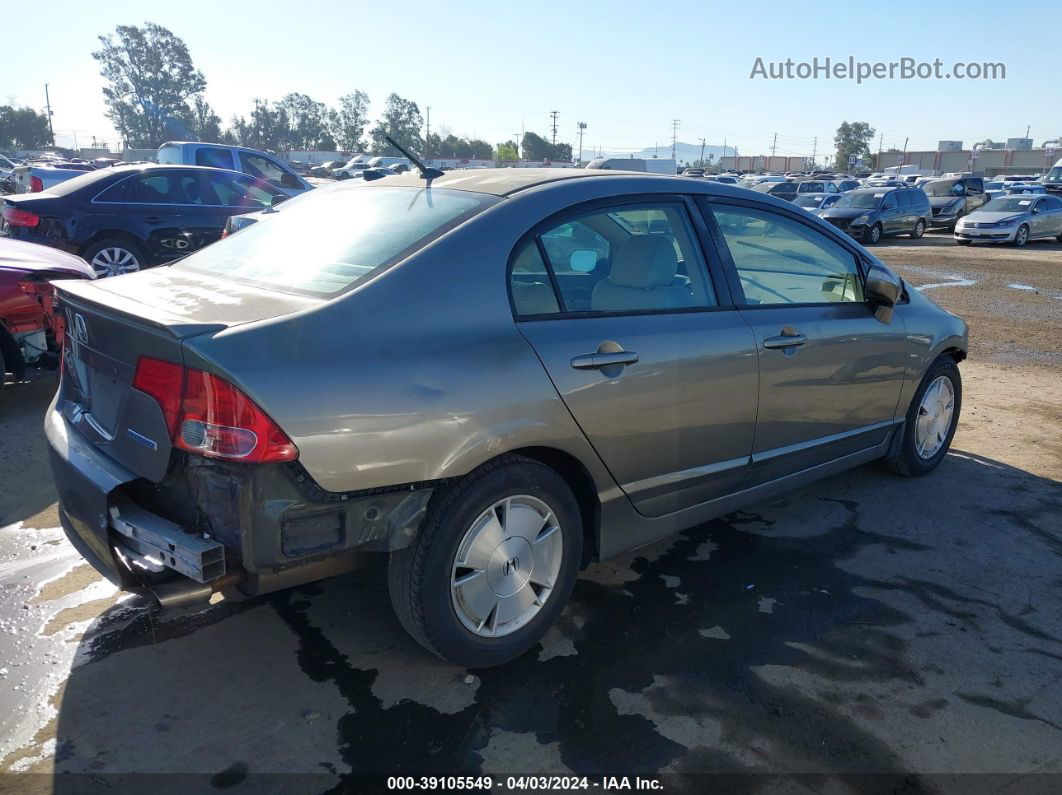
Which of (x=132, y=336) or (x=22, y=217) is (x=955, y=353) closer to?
(x=132, y=336)

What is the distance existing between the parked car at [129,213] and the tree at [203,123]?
111 m

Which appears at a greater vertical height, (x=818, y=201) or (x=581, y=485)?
(x=818, y=201)

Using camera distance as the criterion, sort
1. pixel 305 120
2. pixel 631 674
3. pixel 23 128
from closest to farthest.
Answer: pixel 631 674 → pixel 23 128 → pixel 305 120

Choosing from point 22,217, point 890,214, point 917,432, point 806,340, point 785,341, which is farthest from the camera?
point 890,214

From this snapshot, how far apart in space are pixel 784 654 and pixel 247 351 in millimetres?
2205

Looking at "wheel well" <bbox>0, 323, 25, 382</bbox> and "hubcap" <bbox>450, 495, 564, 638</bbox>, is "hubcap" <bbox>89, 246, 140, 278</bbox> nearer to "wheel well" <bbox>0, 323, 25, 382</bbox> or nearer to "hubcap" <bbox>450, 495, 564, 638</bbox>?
"wheel well" <bbox>0, 323, 25, 382</bbox>

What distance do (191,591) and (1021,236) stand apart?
25.0 m

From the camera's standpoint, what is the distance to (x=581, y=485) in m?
3.10

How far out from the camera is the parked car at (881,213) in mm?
22547

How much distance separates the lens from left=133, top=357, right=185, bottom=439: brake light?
236cm

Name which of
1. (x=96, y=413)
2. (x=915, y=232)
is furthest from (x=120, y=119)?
(x=96, y=413)

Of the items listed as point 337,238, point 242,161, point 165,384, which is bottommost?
point 165,384

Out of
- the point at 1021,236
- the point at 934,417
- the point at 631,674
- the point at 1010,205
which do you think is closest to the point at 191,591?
the point at 631,674

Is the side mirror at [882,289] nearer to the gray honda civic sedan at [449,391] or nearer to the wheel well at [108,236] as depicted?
the gray honda civic sedan at [449,391]
